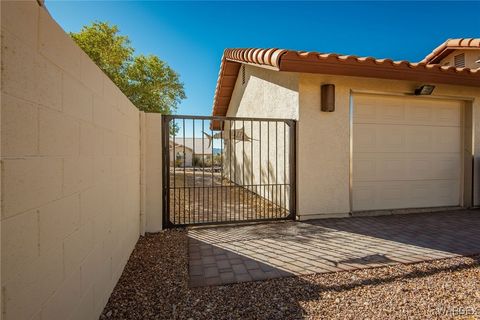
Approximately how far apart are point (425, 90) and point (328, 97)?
7.98 feet

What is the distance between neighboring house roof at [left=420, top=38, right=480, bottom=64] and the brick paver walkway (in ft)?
21.3

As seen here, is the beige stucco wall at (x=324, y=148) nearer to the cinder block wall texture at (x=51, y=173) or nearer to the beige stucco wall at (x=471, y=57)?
the cinder block wall texture at (x=51, y=173)

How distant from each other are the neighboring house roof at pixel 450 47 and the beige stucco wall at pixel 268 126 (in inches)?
281

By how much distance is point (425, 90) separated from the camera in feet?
18.1

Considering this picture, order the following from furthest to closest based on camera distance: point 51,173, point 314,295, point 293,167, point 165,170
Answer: point 293,167 < point 165,170 < point 314,295 < point 51,173

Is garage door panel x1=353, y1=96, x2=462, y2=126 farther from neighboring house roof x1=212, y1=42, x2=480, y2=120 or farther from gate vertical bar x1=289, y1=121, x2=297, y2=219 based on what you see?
gate vertical bar x1=289, y1=121, x2=297, y2=219

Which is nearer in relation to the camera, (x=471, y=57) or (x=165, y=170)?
(x=165, y=170)

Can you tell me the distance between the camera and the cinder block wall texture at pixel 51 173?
1022 mm

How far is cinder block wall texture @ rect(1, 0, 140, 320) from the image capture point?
1022 millimetres

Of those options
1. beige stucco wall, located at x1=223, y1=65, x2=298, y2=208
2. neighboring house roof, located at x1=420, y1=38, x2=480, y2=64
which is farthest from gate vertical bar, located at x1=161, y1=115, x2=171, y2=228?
neighboring house roof, located at x1=420, y1=38, x2=480, y2=64

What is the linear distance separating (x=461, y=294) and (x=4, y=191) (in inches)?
144

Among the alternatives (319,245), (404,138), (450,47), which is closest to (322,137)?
(404,138)

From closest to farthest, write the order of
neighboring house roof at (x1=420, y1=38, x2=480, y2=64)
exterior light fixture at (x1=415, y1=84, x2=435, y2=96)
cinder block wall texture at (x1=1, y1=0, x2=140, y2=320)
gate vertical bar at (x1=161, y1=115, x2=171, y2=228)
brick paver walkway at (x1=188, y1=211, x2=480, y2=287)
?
cinder block wall texture at (x1=1, y1=0, x2=140, y2=320) < brick paver walkway at (x1=188, y1=211, x2=480, y2=287) < gate vertical bar at (x1=161, y1=115, x2=171, y2=228) < exterior light fixture at (x1=415, y1=84, x2=435, y2=96) < neighboring house roof at (x1=420, y1=38, x2=480, y2=64)

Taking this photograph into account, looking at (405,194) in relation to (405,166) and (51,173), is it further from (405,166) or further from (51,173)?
(51,173)
